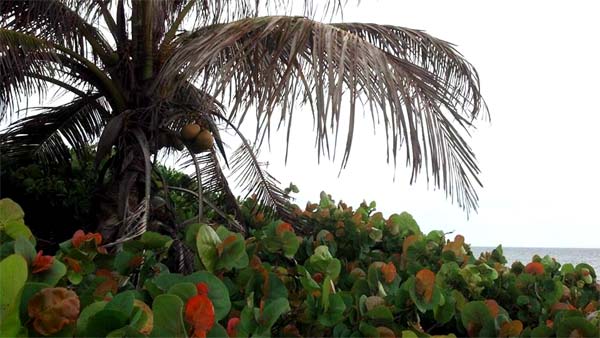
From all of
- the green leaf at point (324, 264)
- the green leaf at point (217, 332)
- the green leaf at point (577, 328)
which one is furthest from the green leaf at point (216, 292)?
the green leaf at point (577, 328)

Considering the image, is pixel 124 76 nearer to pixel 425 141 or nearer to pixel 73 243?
pixel 425 141

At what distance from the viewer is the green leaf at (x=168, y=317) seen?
4.20 ft

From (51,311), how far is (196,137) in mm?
2969

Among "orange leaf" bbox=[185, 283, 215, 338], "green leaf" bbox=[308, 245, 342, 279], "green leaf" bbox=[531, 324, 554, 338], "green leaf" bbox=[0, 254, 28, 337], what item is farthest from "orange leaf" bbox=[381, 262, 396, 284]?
"green leaf" bbox=[0, 254, 28, 337]

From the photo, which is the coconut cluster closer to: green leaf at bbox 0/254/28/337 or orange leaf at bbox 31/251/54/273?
orange leaf at bbox 31/251/54/273

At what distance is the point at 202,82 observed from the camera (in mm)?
4242

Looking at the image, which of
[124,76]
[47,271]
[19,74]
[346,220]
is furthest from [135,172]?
[47,271]

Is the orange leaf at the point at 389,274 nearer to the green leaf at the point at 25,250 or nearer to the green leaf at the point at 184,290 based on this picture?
the green leaf at the point at 184,290

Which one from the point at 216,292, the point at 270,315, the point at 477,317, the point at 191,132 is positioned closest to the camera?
the point at 216,292

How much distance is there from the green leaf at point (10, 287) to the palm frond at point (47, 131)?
168 inches

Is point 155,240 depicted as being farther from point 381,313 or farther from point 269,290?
point 381,313

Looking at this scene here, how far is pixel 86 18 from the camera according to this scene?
4.74 meters

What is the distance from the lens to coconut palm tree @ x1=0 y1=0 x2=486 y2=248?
10.6ft

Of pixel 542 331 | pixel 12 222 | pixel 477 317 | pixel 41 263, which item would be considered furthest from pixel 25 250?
pixel 542 331
